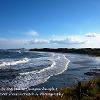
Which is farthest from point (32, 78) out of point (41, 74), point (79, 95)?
point (79, 95)

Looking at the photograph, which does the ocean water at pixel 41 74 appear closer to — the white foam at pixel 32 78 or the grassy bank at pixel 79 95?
the white foam at pixel 32 78

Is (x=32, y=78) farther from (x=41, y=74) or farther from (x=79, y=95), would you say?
(x=79, y=95)

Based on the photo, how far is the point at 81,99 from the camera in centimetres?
1343

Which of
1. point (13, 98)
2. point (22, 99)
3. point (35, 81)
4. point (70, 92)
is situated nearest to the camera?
point (22, 99)

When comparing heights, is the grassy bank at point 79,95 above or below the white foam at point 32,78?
above

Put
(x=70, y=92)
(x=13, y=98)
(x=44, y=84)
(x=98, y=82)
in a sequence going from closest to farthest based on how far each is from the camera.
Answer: (x=13, y=98) → (x=70, y=92) → (x=98, y=82) → (x=44, y=84)

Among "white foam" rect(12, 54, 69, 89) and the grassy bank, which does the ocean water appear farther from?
the grassy bank

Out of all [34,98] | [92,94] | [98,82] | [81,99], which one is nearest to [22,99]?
[34,98]

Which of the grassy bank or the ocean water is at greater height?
the grassy bank

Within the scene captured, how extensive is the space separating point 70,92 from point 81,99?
1.87 m

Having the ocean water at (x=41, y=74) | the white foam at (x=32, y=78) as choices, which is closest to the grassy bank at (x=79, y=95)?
the ocean water at (x=41, y=74)

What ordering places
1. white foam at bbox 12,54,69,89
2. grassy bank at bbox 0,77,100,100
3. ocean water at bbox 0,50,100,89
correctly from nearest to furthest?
grassy bank at bbox 0,77,100,100 < white foam at bbox 12,54,69,89 < ocean water at bbox 0,50,100,89

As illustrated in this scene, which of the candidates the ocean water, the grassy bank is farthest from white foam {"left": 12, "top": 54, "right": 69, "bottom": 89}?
the grassy bank

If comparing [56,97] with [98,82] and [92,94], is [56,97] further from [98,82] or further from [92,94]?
[98,82]
